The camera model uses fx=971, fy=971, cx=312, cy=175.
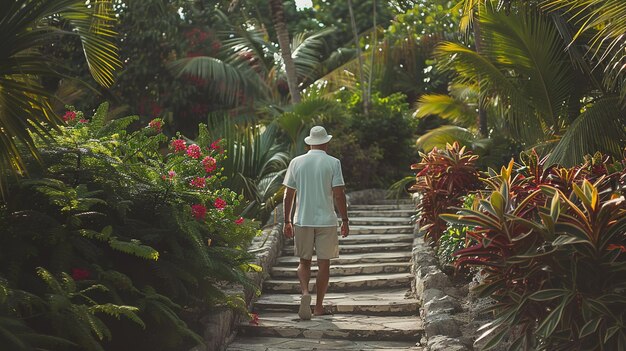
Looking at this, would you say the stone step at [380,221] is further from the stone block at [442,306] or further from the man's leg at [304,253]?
the stone block at [442,306]

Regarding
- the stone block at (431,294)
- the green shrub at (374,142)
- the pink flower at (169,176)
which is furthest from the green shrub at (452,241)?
the green shrub at (374,142)

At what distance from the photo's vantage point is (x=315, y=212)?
9.30 meters

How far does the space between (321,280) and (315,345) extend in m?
0.98

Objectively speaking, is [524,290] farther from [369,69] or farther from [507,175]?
[369,69]

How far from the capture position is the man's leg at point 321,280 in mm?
9320

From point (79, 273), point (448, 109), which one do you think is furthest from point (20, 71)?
point (448, 109)

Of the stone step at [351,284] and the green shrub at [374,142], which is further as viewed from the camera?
the green shrub at [374,142]

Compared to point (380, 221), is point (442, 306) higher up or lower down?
higher up

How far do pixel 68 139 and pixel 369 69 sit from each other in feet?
58.2

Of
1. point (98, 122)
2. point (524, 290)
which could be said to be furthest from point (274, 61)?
point (524, 290)

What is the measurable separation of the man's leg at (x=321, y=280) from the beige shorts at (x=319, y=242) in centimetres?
6

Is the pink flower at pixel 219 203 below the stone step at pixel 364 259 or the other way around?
the other way around

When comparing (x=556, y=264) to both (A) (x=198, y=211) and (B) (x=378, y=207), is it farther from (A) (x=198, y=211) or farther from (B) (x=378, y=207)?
(B) (x=378, y=207)

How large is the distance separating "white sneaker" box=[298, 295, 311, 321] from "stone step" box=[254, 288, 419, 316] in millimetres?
598
